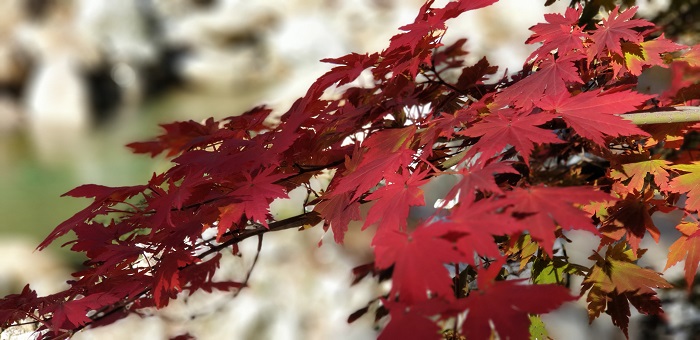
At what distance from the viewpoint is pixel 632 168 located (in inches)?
32.1

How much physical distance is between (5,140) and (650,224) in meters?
7.88

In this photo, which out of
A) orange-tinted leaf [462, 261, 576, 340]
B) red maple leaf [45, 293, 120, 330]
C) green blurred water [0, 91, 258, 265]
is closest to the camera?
orange-tinted leaf [462, 261, 576, 340]

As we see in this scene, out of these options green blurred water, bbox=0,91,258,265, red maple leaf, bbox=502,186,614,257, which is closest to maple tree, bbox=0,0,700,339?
red maple leaf, bbox=502,186,614,257

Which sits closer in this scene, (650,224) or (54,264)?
(650,224)

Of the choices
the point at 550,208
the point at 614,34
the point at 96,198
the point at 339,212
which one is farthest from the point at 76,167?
the point at 550,208

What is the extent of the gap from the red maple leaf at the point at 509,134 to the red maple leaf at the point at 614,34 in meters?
0.17

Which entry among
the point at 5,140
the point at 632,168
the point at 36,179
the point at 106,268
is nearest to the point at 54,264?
the point at 36,179

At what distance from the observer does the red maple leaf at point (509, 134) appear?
2.07ft

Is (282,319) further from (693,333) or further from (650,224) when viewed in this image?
(650,224)

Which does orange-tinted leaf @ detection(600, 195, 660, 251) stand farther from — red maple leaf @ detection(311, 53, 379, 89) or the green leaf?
red maple leaf @ detection(311, 53, 379, 89)

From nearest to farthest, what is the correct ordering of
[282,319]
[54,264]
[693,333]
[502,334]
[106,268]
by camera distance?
[502,334]
[106,268]
[693,333]
[282,319]
[54,264]

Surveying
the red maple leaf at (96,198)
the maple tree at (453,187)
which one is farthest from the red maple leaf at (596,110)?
the red maple leaf at (96,198)

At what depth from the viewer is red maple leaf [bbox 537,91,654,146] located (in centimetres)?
67

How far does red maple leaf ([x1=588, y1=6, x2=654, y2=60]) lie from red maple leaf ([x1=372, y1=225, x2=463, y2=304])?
412mm
